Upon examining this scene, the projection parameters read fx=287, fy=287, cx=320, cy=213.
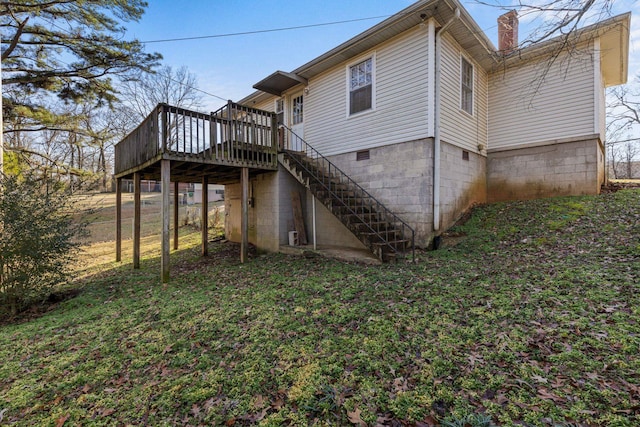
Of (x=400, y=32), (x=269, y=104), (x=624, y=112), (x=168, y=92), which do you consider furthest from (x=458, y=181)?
(x=168, y=92)

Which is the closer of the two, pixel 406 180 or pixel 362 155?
pixel 406 180

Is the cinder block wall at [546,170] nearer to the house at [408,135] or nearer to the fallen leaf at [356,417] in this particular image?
the house at [408,135]

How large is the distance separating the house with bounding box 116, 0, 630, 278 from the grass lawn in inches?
83.5

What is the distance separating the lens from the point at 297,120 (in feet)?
32.9

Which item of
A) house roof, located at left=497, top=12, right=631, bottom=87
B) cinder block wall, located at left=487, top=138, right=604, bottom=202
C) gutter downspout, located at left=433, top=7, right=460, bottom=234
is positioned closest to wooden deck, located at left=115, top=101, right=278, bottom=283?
gutter downspout, located at left=433, top=7, right=460, bottom=234

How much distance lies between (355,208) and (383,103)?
2.93 meters

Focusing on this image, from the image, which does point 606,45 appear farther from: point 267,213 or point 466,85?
point 267,213

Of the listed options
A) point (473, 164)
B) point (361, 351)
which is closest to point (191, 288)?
point (361, 351)

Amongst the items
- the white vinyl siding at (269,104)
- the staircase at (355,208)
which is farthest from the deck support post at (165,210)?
the white vinyl siding at (269,104)

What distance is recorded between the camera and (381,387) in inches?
94.0

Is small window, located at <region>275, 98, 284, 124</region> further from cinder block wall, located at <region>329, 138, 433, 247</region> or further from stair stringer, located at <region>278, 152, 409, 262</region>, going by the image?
cinder block wall, located at <region>329, 138, 433, 247</region>

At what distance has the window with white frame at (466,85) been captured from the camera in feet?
25.6

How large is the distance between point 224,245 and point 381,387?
8.94 metres

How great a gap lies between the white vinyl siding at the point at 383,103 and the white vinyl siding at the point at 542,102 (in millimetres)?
3198
